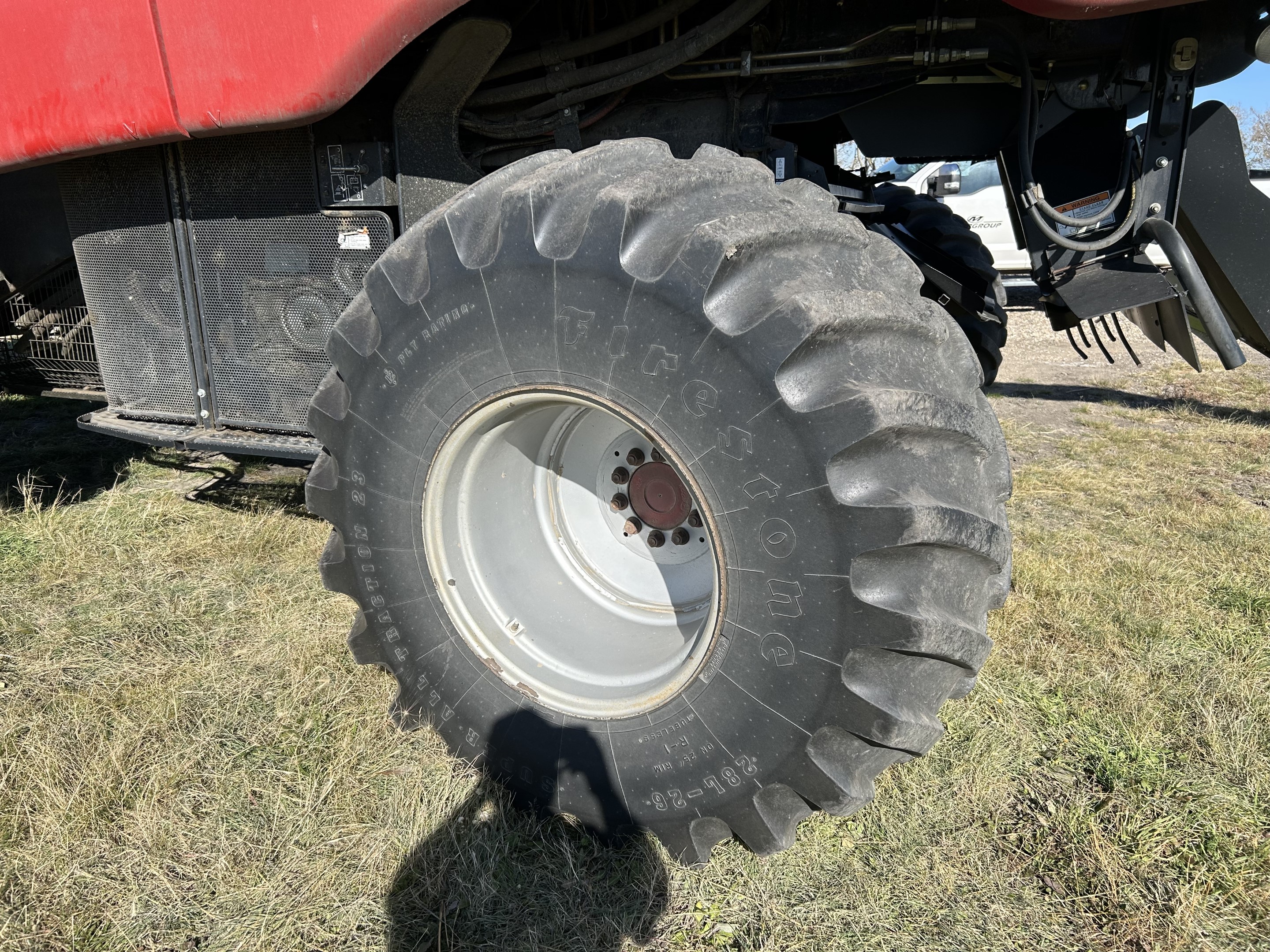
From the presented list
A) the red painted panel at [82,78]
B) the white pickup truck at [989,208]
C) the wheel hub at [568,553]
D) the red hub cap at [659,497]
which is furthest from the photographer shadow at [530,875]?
the white pickup truck at [989,208]

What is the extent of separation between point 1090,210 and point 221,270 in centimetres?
255

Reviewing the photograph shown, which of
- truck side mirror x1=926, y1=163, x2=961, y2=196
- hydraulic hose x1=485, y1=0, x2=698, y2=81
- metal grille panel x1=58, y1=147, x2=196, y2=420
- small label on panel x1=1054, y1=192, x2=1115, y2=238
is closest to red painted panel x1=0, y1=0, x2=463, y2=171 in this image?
metal grille panel x1=58, y1=147, x2=196, y2=420

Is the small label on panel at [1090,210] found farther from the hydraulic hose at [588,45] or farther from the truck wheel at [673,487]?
the hydraulic hose at [588,45]

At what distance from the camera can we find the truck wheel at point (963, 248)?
4.00 m

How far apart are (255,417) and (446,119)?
111cm

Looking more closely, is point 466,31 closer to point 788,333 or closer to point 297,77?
point 297,77

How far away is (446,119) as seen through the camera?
2.38 m

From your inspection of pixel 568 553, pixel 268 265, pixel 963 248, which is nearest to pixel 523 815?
pixel 568 553

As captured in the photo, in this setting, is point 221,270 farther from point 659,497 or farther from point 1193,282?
point 1193,282

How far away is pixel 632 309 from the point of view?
1.65 meters

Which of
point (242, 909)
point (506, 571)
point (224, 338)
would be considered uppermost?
point (224, 338)

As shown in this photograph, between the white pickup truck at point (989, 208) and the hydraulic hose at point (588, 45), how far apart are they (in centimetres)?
947

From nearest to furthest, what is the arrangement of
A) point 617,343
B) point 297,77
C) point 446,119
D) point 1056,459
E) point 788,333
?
point 788,333, point 617,343, point 297,77, point 446,119, point 1056,459

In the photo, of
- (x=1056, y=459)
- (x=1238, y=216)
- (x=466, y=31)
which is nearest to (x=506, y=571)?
(x=466, y=31)
